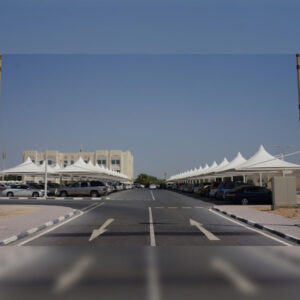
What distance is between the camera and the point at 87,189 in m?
38.9

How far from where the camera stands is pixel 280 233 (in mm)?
12047

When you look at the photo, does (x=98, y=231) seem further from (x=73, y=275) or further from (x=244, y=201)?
(x=244, y=201)

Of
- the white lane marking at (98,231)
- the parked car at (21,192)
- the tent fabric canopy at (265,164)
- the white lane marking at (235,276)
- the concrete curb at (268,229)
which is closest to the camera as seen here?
the white lane marking at (235,276)

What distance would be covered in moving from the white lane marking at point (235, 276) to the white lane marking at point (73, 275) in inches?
105

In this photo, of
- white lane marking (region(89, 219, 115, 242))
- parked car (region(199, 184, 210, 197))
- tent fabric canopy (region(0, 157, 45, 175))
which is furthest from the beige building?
white lane marking (region(89, 219, 115, 242))

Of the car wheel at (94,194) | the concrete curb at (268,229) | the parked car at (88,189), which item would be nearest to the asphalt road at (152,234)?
the concrete curb at (268,229)

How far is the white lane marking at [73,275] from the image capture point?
6023 mm

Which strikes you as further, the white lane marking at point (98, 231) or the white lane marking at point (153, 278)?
the white lane marking at point (98, 231)

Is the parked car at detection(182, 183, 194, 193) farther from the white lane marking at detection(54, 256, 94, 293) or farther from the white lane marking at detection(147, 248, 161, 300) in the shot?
the white lane marking at detection(54, 256, 94, 293)

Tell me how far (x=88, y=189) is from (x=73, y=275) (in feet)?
107

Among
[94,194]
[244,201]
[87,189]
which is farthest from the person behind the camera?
[87,189]

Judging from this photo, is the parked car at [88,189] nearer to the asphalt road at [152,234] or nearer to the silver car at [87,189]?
the silver car at [87,189]

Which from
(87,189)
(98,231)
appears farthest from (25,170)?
(98,231)

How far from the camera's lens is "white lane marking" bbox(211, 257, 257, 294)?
19.4 feet
